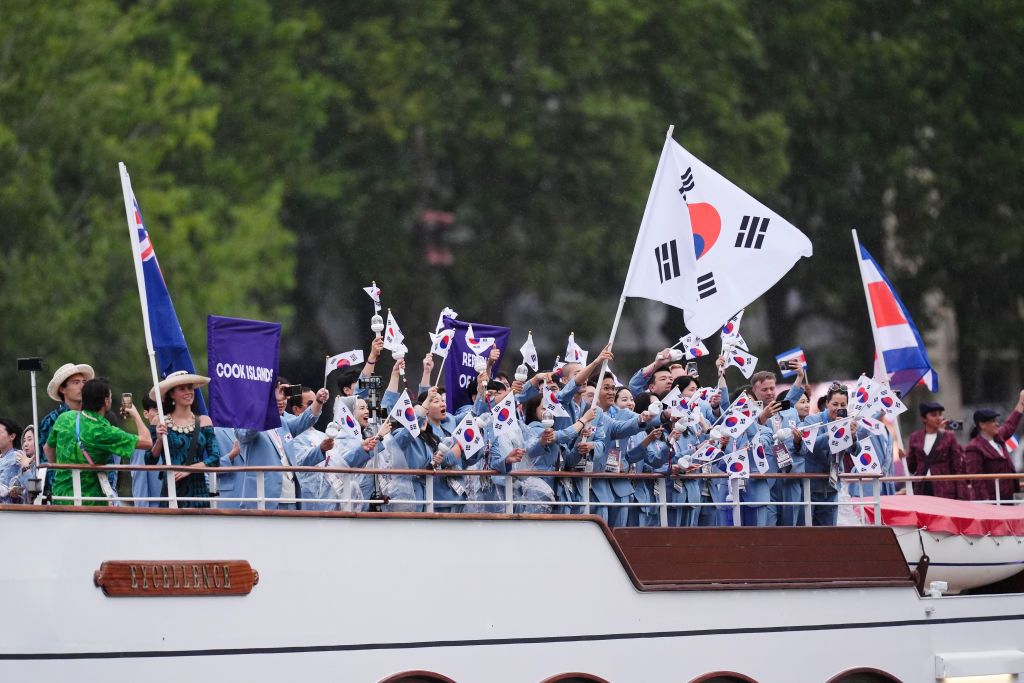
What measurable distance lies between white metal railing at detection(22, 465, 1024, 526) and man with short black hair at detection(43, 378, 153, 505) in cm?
8

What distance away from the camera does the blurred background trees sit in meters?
33.6

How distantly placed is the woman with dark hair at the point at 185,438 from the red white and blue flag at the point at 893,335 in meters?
7.63

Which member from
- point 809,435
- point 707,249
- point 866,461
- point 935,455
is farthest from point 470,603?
point 935,455

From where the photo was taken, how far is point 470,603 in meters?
12.0

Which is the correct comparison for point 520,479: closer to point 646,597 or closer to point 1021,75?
point 646,597

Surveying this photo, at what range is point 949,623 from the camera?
1427 centimetres

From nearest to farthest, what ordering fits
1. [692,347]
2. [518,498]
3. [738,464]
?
[518,498] < [738,464] < [692,347]

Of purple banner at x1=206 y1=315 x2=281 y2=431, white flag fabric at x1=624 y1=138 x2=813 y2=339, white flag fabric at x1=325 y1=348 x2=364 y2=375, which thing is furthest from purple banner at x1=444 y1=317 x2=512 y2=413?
purple banner at x1=206 y1=315 x2=281 y2=431

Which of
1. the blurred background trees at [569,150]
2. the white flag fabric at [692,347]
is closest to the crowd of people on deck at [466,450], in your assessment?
the white flag fabric at [692,347]

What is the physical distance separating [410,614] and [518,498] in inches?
62.2

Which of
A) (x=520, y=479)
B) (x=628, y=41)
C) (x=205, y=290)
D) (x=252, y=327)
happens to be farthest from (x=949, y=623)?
(x=628, y=41)

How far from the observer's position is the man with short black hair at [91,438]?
11203 mm

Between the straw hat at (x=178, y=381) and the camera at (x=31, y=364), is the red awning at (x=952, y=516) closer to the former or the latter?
the straw hat at (x=178, y=381)

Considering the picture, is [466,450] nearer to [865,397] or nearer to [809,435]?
[809,435]
